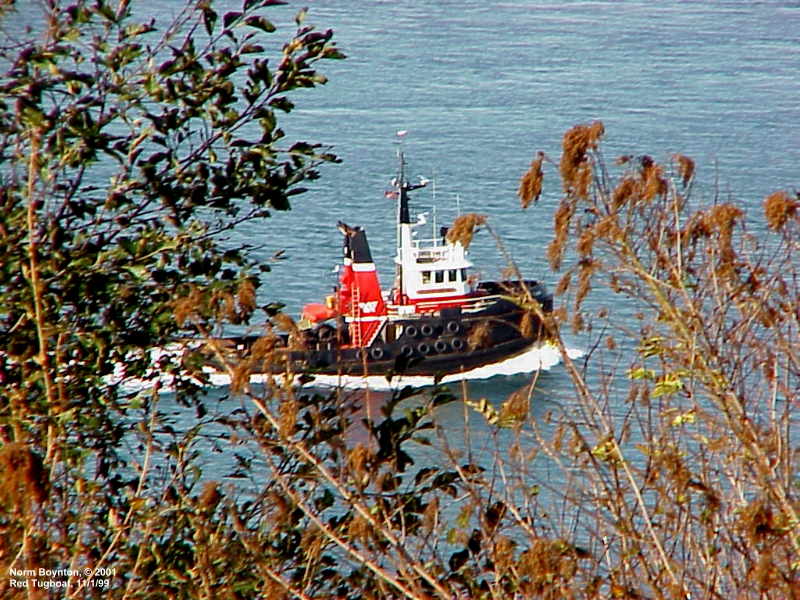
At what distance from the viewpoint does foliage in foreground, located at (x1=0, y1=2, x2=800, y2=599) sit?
348cm

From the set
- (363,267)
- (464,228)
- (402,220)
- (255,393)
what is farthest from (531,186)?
(402,220)

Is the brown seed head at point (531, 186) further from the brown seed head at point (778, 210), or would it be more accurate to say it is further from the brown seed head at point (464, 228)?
the brown seed head at point (778, 210)

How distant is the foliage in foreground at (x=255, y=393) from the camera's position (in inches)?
137

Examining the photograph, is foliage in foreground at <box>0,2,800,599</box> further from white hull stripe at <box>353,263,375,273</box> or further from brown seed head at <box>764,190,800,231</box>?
white hull stripe at <box>353,263,375,273</box>

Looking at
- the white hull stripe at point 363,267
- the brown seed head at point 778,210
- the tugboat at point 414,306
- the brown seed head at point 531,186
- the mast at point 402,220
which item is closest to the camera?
the brown seed head at point 531,186

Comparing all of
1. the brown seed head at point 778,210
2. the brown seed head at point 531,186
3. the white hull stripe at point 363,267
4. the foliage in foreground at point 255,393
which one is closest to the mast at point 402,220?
the white hull stripe at point 363,267

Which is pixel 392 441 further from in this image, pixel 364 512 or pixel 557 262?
pixel 557 262

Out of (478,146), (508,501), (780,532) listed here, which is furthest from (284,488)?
(478,146)

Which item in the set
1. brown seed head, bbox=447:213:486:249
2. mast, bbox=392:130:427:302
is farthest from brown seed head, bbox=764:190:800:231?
mast, bbox=392:130:427:302

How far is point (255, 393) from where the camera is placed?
3.73m

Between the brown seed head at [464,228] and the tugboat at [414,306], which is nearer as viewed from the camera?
the brown seed head at [464,228]

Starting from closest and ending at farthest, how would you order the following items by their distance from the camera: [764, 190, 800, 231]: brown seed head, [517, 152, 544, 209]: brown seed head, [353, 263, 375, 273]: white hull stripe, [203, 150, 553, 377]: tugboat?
[517, 152, 544, 209]: brown seed head
[764, 190, 800, 231]: brown seed head
[203, 150, 553, 377]: tugboat
[353, 263, 375, 273]: white hull stripe

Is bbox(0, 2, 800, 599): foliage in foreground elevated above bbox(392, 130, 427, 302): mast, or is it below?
above

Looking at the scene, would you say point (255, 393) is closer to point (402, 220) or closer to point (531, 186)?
point (531, 186)
